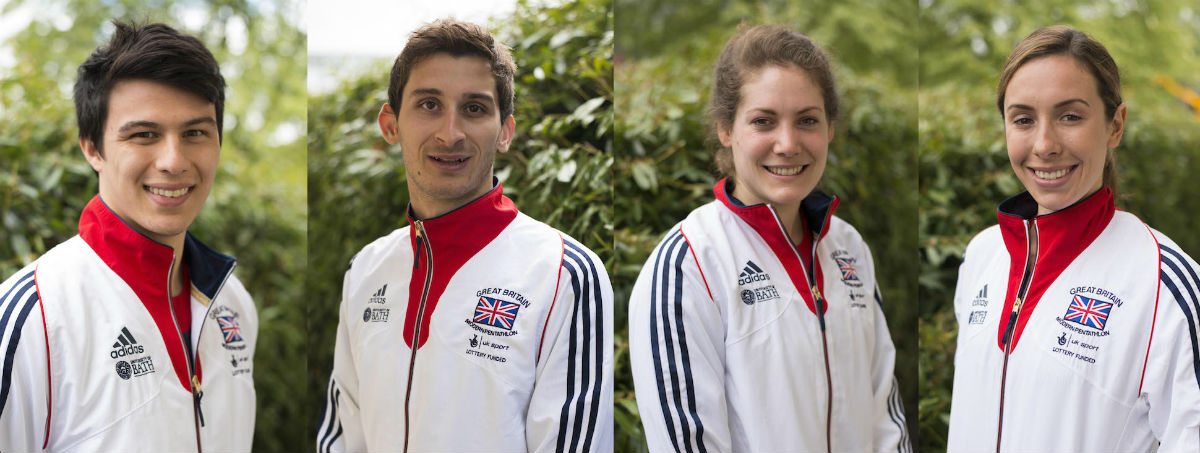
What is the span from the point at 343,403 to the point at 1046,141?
2.05 m

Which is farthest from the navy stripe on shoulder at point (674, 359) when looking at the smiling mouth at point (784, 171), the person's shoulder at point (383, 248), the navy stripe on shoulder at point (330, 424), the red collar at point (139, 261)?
the red collar at point (139, 261)

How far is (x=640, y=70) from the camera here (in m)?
3.13

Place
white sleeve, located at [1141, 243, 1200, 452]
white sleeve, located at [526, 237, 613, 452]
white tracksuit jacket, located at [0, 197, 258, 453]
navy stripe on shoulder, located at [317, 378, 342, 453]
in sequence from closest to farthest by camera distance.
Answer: white sleeve, located at [1141, 243, 1200, 452], white tracksuit jacket, located at [0, 197, 258, 453], white sleeve, located at [526, 237, 613, 452], navy stripe on shoulder, located at [317, 378, 342, 453]

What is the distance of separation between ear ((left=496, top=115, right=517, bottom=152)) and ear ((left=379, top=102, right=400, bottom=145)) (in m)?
0.30

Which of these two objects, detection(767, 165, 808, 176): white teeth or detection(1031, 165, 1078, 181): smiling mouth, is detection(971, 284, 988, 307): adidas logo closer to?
detection(1031, 165, 1078, 181): smiling mouth

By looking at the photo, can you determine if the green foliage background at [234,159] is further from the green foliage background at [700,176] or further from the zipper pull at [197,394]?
the green foliage background at [700,176]

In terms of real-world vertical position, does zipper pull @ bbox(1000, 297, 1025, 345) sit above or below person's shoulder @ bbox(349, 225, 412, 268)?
below

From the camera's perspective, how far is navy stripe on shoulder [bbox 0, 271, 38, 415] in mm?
1968

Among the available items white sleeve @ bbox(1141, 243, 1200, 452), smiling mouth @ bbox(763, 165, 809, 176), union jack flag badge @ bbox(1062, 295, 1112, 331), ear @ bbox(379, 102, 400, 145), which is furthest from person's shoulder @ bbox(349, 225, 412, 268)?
white sleeve @ bbox(1141, 243, 1200, 452)

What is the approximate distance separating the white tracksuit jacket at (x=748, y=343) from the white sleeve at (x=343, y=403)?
813mm

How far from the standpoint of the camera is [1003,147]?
252 centimetres

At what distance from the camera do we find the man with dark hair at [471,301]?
2156mm

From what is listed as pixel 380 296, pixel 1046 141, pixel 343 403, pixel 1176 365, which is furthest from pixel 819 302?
pixel 343 403

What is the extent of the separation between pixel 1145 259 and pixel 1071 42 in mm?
585
